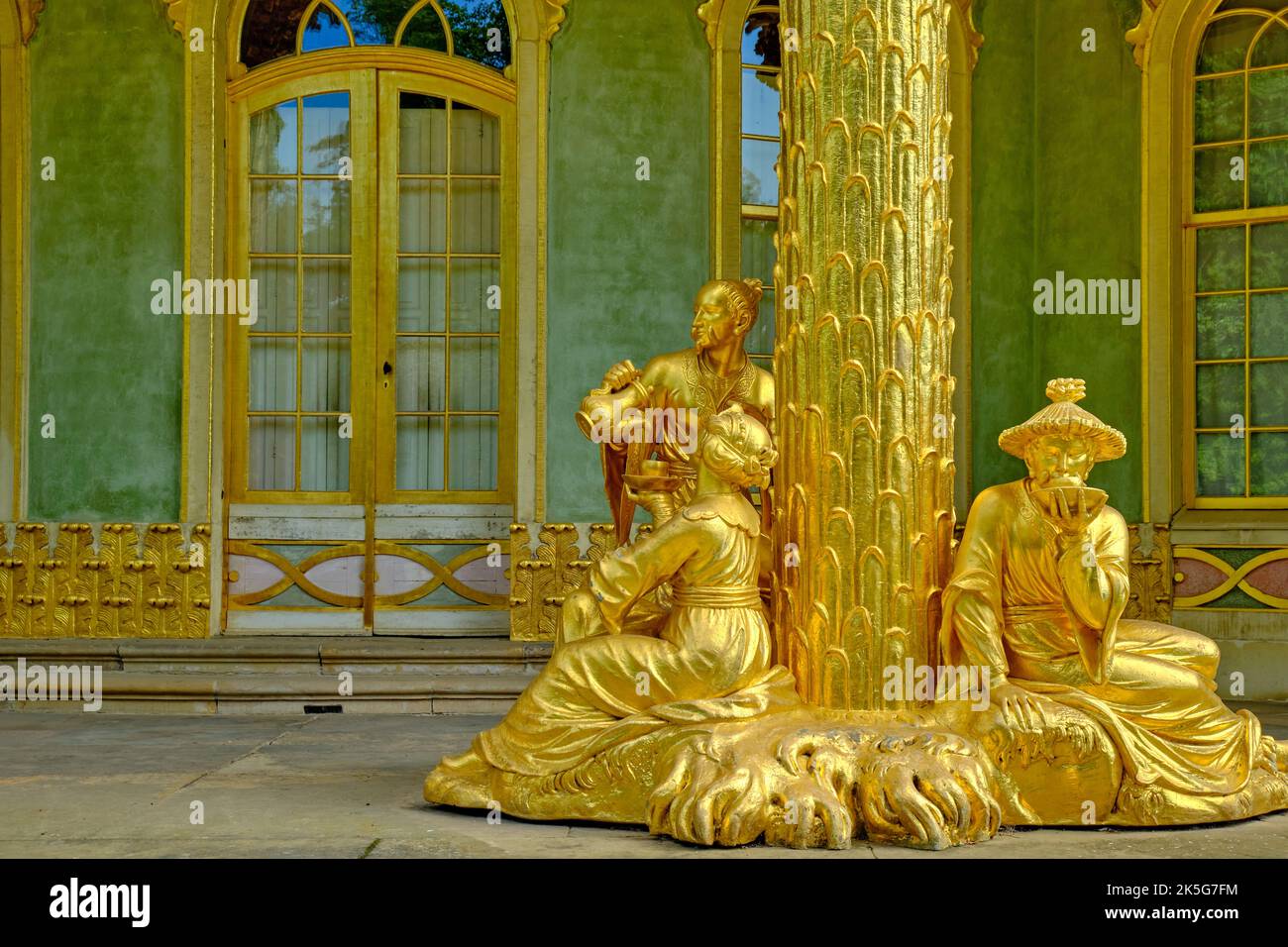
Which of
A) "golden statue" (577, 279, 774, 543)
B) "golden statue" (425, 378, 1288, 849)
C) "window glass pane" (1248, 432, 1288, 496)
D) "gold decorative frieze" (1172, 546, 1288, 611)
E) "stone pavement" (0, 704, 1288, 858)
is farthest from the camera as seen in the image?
"window glass pane" (1248, 432, 1288, 496)

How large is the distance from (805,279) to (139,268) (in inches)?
198

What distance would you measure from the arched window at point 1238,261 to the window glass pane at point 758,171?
235 cm

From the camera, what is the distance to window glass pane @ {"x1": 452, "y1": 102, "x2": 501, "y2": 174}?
353 inches

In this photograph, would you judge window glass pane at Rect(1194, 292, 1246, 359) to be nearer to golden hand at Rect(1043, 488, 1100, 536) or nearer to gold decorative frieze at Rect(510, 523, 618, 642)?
gold decorative frieze at Rect(510, 523, 618, 642)

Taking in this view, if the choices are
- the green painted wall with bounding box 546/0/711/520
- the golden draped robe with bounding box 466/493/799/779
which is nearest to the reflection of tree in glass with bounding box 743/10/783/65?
the green painted wall with bounding box 546/0/711/520

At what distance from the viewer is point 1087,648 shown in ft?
15.0

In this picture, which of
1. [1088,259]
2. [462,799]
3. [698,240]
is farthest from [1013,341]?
[462,799]

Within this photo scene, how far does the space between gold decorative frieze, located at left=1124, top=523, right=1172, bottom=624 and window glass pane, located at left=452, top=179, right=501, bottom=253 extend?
4.07 metres

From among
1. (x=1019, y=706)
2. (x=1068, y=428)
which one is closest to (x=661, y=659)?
(x=1019, y=706)

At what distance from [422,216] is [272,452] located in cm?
167

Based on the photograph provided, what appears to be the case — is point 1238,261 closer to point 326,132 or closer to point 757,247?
point 757,247

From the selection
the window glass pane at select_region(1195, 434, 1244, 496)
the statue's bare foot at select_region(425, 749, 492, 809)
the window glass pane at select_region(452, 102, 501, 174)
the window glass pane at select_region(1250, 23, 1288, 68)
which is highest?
the window glass pane at select_region(1250, 23, 1288, 68)

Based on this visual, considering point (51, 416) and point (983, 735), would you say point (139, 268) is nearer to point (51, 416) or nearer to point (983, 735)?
point (51, 416)

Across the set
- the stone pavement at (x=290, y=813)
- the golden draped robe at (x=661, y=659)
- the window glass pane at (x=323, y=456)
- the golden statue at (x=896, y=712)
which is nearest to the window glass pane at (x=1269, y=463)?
the stone pavement at (x=290, y=813)
